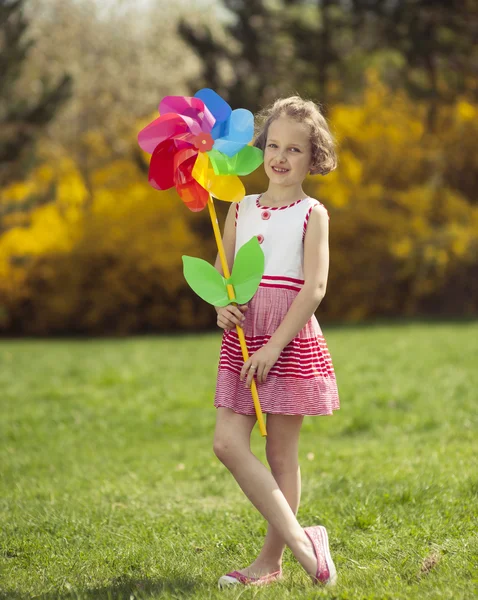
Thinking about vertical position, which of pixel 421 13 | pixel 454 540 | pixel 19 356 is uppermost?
pixel 421 13

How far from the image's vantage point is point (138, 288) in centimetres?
1736

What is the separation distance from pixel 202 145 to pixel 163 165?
177 millimetres

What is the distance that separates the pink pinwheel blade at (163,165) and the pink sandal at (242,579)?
4.84 feet

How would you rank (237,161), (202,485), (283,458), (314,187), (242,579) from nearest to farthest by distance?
1. (242,579)
2. (283,458)
3. (237,161)
4. (202,485)
5. (314,187)

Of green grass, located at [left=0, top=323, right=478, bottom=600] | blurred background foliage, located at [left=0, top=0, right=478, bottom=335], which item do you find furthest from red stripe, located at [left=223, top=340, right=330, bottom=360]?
blurred background foliage, located at [left=0, top=0, right=478, bottom=335]

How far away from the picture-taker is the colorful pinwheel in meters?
2.96

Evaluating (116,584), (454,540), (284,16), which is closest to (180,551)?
(116,584)

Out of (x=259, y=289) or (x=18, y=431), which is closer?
(x=259, y=289)

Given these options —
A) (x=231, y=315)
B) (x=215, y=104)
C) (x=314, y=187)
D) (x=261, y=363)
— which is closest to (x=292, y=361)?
(x=261, y=363)

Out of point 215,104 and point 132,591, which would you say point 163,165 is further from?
point 132,591

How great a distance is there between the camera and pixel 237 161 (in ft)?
9.89

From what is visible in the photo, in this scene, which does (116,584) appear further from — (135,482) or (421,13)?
(421,13)

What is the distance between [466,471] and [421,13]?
48.0ft

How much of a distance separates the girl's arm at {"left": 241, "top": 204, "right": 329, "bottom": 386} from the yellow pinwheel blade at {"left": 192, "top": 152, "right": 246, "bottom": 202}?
14.0 inches
